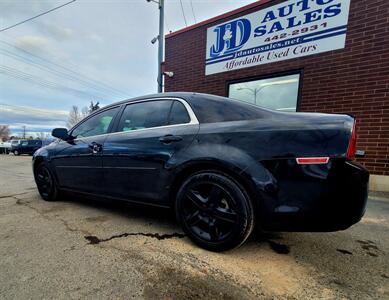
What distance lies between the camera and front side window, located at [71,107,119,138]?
2.98m

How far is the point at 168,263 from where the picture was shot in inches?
72.2

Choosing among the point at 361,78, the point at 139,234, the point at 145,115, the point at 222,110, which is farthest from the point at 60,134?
the point at 361,78

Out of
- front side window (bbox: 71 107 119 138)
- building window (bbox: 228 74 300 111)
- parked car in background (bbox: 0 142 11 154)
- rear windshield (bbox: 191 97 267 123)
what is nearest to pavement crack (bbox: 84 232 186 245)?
rear windshield (bbox: 191 97 267 123)

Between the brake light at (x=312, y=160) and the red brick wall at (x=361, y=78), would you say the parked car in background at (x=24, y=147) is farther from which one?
the brake light at (x=312, y=160)

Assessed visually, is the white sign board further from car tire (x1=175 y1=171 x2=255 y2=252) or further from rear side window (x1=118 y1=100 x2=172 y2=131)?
car tire (x1=175 y1=171 x2=255 y2=252)

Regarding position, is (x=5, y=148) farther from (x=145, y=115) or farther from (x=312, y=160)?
(x=312, y=160)

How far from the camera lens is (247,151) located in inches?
73.8

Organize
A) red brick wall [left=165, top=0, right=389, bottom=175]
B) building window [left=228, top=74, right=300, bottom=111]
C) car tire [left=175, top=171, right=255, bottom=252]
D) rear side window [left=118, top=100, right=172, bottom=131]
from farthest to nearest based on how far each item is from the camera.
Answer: building window [left=228, top=74, right=300, bottom=111]
red brick wall [left=165, top=0, right=389, bottom=175]
rear side window [left=118, top=100, right=172, bottom=131]
car tire [left=175, top=171, right=255, bottom=252]

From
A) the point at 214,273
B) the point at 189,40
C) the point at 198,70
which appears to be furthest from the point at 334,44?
the point at 214,273

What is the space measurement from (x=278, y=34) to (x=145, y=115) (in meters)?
4.54

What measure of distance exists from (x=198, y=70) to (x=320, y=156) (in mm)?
5911

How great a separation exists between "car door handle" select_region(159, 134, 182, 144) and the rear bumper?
→ 958 millimetres

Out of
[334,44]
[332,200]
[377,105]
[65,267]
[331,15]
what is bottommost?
[65,267]

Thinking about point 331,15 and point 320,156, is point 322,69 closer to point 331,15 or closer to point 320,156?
point 331,15
